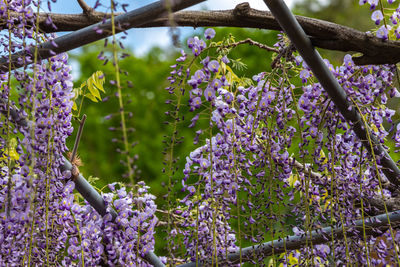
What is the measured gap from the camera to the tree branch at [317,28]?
1857mm

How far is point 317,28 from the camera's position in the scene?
185 cm

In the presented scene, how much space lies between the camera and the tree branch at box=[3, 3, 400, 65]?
1.86m

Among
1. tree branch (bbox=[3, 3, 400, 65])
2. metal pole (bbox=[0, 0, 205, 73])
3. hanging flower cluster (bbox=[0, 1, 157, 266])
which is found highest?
tree branch (bbox=[3, 3, 400, 65])

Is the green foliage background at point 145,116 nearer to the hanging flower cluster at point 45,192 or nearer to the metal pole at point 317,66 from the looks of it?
the hanging flower cluster at point 45,192

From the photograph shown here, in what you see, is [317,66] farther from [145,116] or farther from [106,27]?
[145,116]

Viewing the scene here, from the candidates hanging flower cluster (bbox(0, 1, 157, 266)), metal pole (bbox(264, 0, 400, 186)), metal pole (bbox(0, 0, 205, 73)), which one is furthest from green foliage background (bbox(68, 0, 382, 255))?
metal pole (bbox(0, 0, 205, 73))

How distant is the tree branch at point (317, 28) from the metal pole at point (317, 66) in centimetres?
5

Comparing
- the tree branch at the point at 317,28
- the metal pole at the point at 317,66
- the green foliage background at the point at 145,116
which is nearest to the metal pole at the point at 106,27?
the tree branch at the point at 317,28

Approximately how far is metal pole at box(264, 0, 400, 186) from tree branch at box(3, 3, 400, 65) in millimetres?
47

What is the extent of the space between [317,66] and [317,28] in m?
0.13

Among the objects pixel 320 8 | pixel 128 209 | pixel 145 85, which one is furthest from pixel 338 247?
pixel 320 8

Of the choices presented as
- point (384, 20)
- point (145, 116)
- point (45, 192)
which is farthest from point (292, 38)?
point (145, 116)

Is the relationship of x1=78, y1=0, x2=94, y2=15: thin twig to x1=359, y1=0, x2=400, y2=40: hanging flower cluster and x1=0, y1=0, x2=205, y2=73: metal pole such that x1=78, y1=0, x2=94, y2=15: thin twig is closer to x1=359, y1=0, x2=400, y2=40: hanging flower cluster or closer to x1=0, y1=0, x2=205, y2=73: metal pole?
x1=0, y1=0, x2=205, y2=73: metal pole

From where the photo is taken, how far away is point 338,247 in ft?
6.94
